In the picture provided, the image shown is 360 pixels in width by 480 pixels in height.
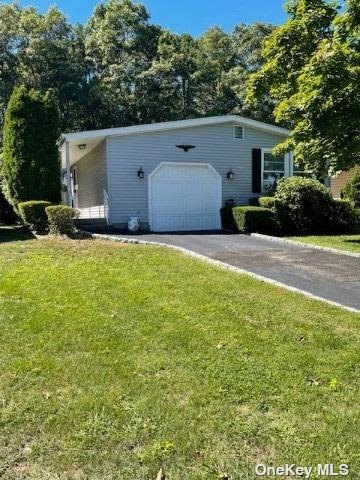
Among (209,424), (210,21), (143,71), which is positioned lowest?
(209,424)

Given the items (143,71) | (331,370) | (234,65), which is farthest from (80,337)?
(234,65)

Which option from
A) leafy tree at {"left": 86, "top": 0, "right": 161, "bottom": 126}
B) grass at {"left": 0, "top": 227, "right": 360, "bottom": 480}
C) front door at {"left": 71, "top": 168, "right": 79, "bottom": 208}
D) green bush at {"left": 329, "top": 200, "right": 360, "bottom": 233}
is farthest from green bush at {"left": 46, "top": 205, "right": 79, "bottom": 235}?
leafy tree at {"left": 86, "top": 0, "right": 161, "bottom": 126}

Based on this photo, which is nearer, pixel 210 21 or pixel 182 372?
pixel 182 372

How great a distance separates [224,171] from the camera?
53.1ft

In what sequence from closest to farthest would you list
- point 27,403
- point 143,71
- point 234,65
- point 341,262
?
1. point 27,403
2. point 341,262
3. point 143,71
4. point 234,65

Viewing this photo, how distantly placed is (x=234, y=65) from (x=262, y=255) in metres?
28.7

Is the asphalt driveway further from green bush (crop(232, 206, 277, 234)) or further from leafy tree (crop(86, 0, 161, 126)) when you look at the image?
leafy tree (crop(86, 0, 161, 126))

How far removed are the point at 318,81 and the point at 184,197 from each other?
690 centimetres

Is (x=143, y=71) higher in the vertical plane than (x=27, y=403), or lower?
higher

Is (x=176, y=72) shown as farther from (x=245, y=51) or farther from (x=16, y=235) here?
(x=16, y=235)

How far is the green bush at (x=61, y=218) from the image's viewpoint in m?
11.8

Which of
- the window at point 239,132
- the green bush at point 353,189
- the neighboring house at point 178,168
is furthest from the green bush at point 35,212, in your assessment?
the green bush at point 353,189

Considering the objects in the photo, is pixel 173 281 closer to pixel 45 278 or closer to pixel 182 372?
pixel 45 278

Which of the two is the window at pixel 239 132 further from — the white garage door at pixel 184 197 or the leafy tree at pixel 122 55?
the leafy tree at pixel 122 55
